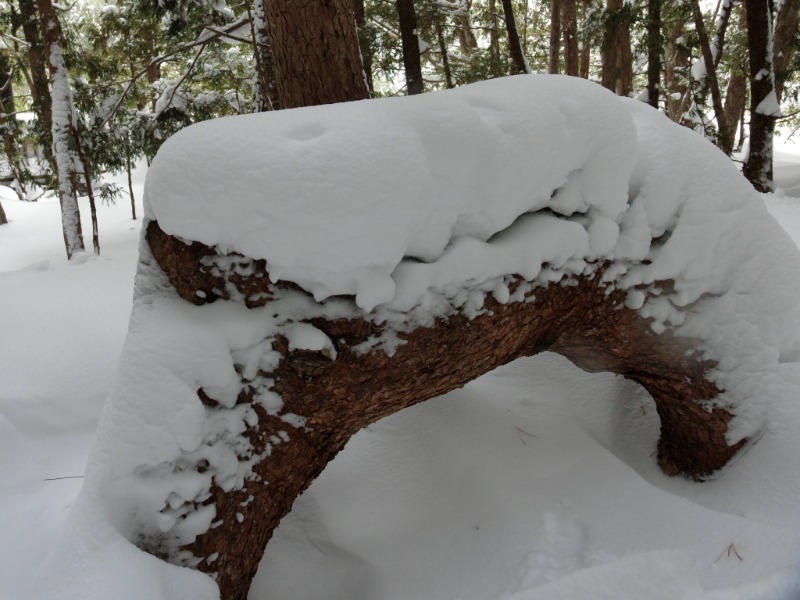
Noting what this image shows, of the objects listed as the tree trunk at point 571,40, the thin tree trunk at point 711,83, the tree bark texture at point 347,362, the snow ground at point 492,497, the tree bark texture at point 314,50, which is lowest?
the snow ground at point 492,497

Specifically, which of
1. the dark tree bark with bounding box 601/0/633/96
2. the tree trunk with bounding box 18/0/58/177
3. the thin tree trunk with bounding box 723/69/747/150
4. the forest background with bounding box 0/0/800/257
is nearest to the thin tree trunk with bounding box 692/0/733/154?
the forest background with bounding box 0/0/800/257

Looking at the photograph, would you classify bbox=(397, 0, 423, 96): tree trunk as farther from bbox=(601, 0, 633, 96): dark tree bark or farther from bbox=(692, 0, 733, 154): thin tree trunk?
bbox=(692, 0, 733, 154): thin tree trunk

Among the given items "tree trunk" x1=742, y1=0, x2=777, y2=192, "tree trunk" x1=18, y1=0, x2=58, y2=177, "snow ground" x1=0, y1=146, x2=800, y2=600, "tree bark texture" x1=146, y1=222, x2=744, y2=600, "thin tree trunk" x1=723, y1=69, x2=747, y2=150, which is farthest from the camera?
"thin tree trunk" x1=723, y1=69, x2=747, y2=150

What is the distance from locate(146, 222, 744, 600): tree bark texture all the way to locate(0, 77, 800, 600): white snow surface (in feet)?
0.21

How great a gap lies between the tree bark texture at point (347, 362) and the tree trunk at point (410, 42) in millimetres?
3733

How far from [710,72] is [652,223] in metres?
7.13

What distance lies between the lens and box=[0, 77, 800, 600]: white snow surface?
1.47 m

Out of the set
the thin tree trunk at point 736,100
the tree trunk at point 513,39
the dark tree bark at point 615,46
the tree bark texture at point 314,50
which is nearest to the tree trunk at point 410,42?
the tree trunk at point 513,39

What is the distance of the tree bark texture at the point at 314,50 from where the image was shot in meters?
2.31

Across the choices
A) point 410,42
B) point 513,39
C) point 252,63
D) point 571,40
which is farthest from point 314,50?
point 571,40

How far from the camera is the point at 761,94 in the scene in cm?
573

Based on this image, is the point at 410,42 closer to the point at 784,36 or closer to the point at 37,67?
the point at 784,36

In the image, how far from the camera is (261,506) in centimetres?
174

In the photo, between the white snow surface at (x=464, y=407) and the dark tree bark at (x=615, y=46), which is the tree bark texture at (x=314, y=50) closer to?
the white snow surface at (x=464, y=407)
